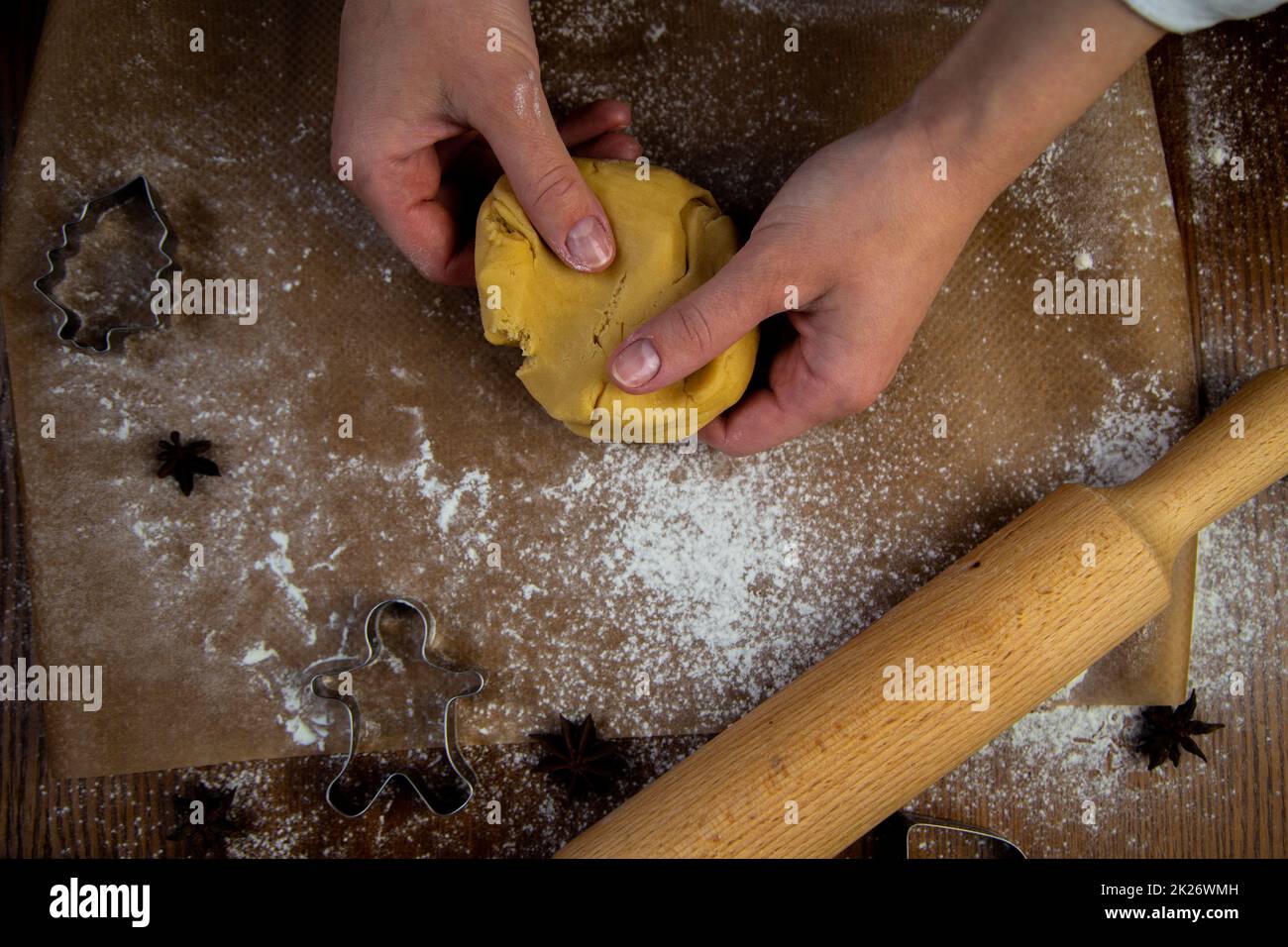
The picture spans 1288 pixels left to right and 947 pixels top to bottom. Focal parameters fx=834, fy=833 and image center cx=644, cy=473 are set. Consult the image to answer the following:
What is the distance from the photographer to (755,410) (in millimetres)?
1579

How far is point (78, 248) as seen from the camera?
1.64 m

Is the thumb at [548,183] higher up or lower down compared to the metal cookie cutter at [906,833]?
higher up

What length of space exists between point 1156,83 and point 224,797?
98.2 inches

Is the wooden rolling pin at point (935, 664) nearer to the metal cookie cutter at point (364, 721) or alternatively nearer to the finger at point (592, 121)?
the metal cookie cutter at point (364, 721)

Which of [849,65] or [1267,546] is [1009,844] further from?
[849,65]

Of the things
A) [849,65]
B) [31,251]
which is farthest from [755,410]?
[31,251]

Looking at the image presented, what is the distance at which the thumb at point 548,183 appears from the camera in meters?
1.37

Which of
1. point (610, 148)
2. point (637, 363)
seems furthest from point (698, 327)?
point (610, 148)

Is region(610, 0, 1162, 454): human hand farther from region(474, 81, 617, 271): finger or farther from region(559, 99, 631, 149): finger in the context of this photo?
region(559, 99, 631, 149): finger

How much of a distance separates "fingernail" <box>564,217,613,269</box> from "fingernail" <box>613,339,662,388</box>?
18 cm

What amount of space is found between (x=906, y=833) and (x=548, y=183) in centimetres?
147

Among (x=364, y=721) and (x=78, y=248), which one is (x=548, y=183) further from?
(x=364, y=721)

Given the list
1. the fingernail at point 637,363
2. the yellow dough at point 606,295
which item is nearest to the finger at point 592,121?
the yellow dough at point 606,295

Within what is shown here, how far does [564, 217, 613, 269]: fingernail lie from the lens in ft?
4.58
